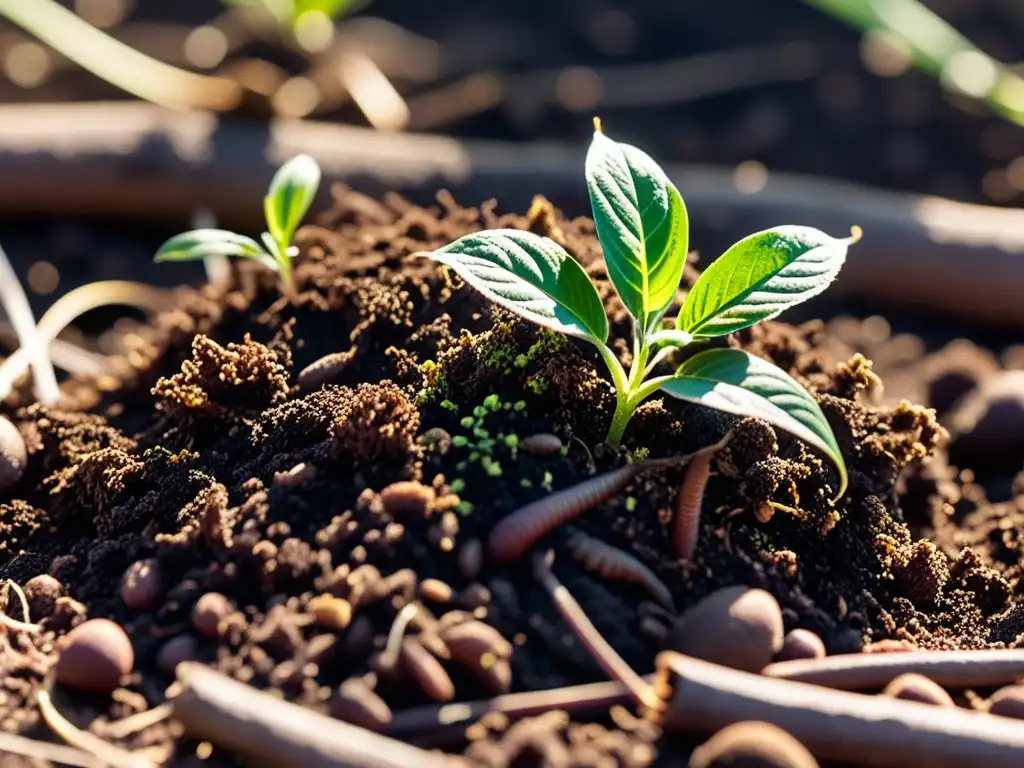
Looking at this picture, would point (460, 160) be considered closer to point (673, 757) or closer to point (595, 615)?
point (595, 615)

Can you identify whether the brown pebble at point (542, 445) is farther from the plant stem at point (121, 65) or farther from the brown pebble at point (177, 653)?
the plant stem at point (121, 65)

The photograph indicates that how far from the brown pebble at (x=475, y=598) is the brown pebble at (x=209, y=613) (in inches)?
10.9

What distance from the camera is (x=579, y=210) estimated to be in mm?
2377

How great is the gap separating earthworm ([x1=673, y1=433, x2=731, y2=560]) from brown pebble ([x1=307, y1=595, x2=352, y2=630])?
0.41 m

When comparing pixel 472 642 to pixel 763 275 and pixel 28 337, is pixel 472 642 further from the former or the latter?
pixel 28 337

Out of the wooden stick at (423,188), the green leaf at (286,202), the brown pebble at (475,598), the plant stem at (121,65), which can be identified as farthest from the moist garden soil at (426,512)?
the plant stem at (121,65)

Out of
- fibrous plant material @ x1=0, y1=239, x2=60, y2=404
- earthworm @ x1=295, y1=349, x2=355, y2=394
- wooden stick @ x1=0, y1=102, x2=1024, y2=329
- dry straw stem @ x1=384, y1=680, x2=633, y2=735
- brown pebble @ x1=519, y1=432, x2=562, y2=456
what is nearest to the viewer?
dry straw stem @ x1=384, y1=680, x2=633, y2=735

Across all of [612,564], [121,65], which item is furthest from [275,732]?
[121,65]

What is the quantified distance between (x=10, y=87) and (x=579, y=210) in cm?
187

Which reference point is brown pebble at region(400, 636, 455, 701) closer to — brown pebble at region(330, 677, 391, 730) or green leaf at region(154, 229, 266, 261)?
brown pebble at region(330, 677, 391, 730)

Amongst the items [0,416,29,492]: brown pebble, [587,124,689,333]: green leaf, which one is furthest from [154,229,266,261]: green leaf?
[587,124,689,333]: green leaf

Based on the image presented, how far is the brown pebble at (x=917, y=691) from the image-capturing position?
114 cm

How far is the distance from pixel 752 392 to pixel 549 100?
2149 millimetres

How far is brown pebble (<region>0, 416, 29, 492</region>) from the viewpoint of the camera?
1.57 meters
